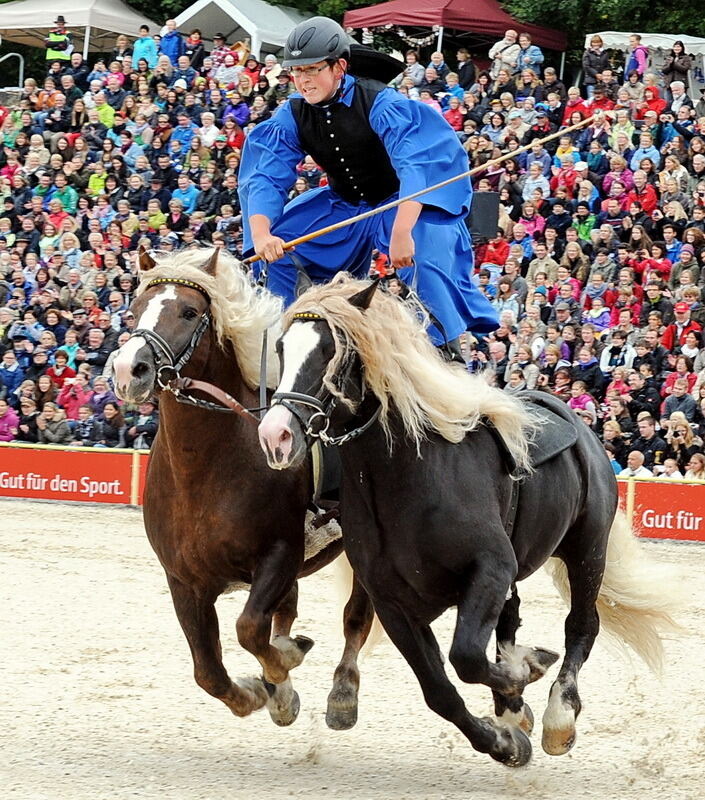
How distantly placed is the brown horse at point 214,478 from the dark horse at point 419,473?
1.41 feet

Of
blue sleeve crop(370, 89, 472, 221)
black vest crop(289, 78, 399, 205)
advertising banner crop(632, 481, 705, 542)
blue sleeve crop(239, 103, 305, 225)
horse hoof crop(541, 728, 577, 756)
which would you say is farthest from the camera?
advertising banner crop(632, 481, 705, 542)

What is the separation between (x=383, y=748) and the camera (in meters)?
5.86

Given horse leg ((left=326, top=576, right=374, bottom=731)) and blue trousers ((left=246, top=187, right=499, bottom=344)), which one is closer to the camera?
horse leg ((left=326, top=576, right=374, bottom=731))

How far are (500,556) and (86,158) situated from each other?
1457cm

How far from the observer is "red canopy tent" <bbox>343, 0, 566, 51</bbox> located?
64.8ft

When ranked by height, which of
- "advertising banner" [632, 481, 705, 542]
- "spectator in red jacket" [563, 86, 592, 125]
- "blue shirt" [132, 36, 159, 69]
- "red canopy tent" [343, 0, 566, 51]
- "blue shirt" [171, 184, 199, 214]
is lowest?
"advertising banner" [632, 481, 705, 542]

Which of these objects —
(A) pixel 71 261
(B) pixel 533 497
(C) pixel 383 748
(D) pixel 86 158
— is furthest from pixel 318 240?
(D) pixel 86 158

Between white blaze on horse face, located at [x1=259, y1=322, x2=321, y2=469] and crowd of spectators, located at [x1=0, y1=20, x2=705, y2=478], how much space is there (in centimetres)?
614

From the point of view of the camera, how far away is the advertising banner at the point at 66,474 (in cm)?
1367

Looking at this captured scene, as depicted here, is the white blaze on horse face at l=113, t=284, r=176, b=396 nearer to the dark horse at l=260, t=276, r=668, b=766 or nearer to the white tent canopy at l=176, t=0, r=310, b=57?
the dark horse at l=260, t=276, r=668, b=766

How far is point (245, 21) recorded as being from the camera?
69.7 feet

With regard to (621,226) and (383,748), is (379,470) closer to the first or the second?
(383,748)

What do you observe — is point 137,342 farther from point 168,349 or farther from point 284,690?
point 284,690

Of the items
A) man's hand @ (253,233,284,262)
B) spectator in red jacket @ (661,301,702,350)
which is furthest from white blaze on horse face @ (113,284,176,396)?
spectator in red jacket @ (661,301,702,350)
